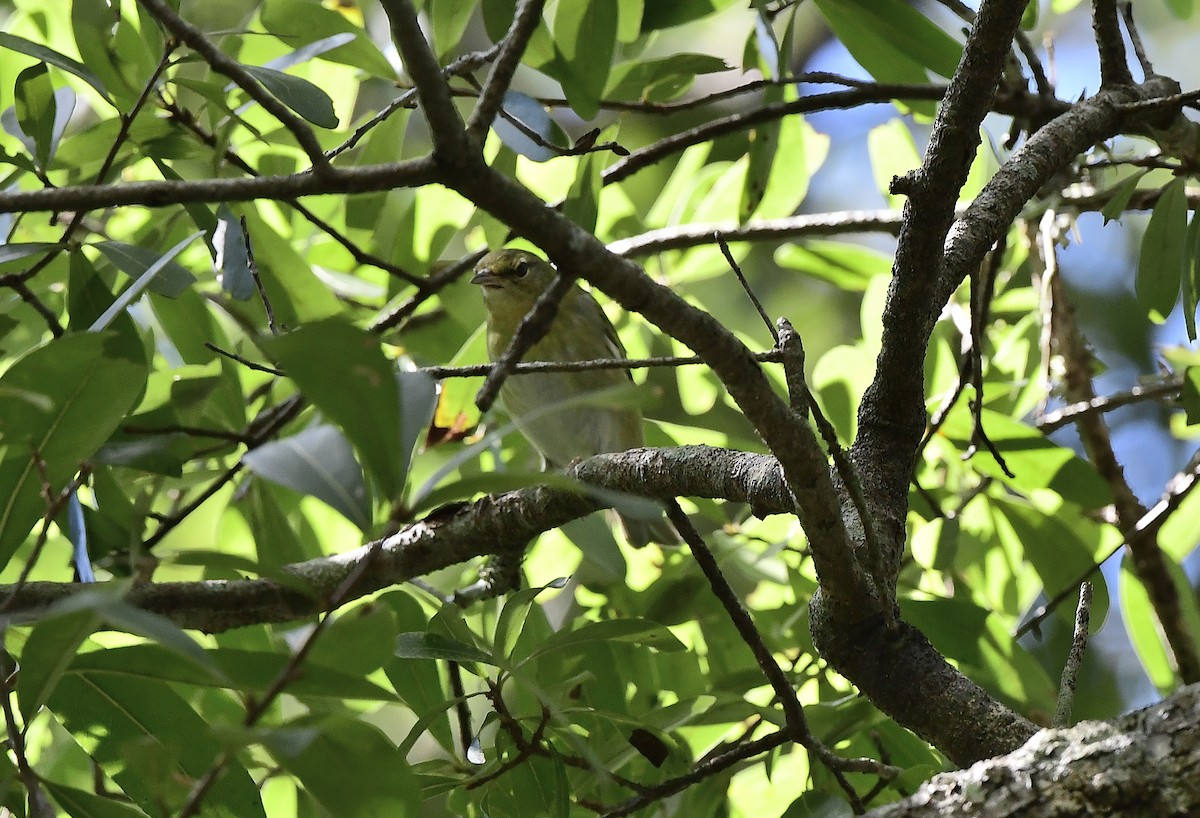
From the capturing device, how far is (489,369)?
5.09 feet

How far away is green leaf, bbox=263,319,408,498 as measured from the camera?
1.06 meters

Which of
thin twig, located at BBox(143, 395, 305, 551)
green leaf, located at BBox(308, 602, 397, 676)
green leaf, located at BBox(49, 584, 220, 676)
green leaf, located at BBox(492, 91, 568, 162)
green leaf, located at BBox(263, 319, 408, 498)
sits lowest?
green leaf, located at BBox(308, 602, 397, 676)

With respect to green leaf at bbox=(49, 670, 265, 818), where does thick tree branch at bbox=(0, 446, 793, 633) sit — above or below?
above

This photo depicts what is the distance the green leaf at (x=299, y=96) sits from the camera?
1792 mm

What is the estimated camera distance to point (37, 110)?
2.01m

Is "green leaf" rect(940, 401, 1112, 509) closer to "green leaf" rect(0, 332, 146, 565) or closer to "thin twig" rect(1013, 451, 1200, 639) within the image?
"thin twig" rect(1013, 451, 1200, 639)

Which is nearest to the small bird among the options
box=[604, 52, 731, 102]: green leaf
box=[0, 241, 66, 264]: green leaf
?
box=[604, 52, 731, 102]: green leaf

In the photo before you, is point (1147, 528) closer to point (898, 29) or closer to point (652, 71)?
point (898, 29)

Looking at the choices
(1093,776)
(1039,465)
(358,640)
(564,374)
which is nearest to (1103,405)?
(1039,465)

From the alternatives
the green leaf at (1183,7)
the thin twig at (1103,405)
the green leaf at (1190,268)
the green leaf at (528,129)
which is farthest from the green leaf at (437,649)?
the green leaf at (1183,7)

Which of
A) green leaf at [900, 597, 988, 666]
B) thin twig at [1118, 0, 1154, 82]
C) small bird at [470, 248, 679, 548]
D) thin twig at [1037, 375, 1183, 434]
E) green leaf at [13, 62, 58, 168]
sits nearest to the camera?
→ green leaf at [13, 62, 58, 168]

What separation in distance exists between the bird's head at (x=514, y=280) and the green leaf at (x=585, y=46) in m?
1.88

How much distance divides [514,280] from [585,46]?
2121mm

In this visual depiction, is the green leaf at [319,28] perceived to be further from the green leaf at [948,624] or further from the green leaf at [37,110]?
the green leaf at [948,624]
